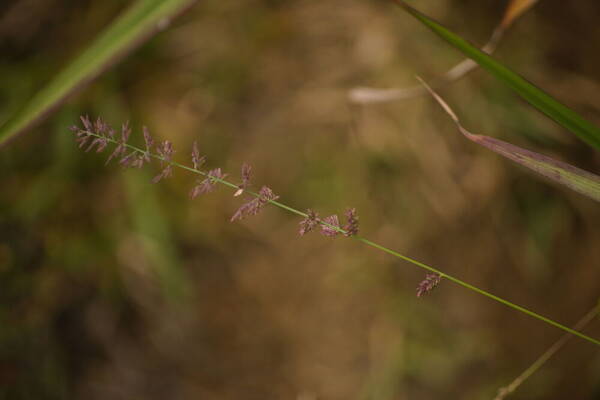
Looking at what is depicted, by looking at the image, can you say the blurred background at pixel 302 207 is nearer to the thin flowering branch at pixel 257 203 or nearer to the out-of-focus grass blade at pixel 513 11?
the out-of-focus grass blade at pixel 513 11

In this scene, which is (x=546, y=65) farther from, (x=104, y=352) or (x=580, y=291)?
(x=104, y=352)

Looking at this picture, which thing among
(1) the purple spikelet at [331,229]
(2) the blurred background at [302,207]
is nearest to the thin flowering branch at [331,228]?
(1) the purple spikelet at [331,229]

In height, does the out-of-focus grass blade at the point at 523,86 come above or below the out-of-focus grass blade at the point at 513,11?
below

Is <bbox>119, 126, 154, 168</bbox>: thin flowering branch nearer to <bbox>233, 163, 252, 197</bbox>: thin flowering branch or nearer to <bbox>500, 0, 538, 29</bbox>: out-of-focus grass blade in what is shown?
<bbox>233, 163, 252, 197</bbox>: thin flowering branch

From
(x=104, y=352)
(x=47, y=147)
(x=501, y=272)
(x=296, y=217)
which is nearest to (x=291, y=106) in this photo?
(x=296, y=217)

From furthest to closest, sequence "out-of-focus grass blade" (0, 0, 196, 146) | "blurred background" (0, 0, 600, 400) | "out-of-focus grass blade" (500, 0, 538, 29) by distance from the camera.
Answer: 1. "blurred background" (0, 0, 600, 400)
2. "out-of-focus grass blade" (500, 0, 538, 29)
3. "out-of-focus grass blade" (0, 0, 196, 146)

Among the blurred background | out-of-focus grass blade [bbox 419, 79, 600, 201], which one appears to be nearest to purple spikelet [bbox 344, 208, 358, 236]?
out-of-focus grass blade [bbox 419, 79, 600, 201]
